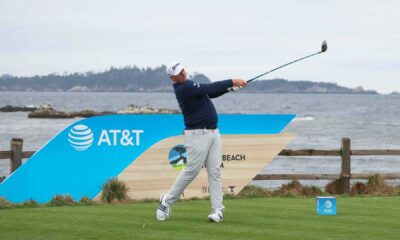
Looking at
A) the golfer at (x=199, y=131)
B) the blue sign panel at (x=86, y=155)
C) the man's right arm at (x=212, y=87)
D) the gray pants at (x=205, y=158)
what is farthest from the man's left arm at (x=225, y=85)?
the blue sign panel at (x=86, y=155)

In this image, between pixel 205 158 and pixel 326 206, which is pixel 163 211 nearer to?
pixel 205 158

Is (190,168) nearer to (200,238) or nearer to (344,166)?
(200,238)

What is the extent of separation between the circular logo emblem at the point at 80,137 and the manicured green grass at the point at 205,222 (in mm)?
1755

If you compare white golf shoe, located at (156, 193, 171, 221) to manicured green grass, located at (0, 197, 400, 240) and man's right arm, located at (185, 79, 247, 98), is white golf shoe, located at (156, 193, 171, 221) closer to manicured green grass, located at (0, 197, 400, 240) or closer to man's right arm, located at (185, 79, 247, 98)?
manicured green grass, located at (0, 197, 400, 240)

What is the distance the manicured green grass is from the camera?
33.8ft

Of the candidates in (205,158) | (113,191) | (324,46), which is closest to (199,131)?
(205,158)

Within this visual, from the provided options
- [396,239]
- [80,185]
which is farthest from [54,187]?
[396,239]

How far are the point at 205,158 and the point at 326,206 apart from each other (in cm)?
191

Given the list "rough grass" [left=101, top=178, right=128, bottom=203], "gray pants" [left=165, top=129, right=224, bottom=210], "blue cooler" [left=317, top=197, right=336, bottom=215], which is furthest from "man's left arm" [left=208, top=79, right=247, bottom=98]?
"rough grass" [left=101, top=178, right=128, bottom=203]

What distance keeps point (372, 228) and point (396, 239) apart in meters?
0.84

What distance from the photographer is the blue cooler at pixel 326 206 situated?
12.1 meters

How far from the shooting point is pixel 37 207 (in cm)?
1335

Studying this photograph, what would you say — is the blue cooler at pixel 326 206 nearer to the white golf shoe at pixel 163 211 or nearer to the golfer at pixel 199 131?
the golfer at pixel 199 131

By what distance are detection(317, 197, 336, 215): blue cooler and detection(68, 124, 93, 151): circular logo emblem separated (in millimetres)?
4398
